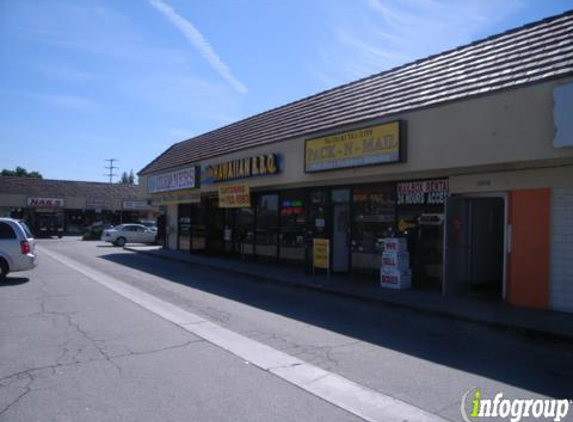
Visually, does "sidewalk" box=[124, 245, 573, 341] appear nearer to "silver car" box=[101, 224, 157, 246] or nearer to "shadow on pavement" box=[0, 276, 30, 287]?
"shadow on pavement" box=[0, 276, 30, 287]

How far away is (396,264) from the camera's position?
12.7 m

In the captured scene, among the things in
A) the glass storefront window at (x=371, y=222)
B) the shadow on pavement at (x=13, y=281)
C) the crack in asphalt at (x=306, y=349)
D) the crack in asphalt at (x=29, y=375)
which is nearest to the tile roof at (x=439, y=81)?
the glass storefront window at (x=371, y=222)

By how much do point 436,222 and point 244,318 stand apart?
5988mm

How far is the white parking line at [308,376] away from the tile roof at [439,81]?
6.75 meters

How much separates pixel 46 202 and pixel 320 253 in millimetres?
45319

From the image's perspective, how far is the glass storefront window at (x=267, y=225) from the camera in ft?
61.9

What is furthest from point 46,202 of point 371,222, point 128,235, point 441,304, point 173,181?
point 441,304

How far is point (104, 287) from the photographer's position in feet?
43.1

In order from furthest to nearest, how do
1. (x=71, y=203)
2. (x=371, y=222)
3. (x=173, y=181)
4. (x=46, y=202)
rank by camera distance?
(x=71, y=203)
(x=46, y=202)
(x=173, y=181)
(x=371, y=222)

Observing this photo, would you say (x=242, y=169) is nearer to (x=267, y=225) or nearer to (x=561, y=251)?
(x=267, y=225)

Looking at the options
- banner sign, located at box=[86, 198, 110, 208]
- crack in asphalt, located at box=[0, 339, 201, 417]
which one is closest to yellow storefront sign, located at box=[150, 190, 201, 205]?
crack in asphalt, located at box=[0, 339, 201, 417]

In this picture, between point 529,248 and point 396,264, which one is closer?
point 529,248

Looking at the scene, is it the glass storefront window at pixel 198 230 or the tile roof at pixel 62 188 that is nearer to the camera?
the glass storefront window at pixel 198 230

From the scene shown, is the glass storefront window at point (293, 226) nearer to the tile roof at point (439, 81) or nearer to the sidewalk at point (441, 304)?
the sidewalk at point (441, 304)
